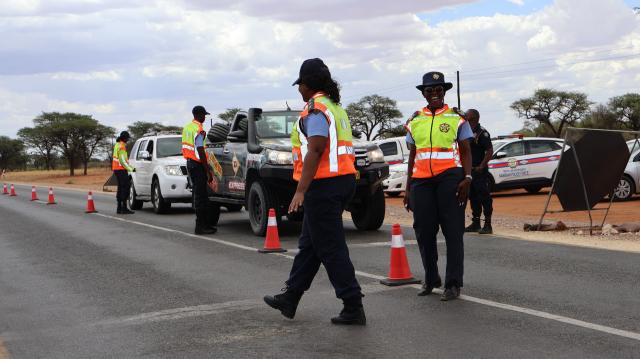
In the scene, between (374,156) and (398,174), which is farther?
(398,174)

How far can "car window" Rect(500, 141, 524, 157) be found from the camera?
78.4ft

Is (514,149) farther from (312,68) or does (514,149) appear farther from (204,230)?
(312,68)

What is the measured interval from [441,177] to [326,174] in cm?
159

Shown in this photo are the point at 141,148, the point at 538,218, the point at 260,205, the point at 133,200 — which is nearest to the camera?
the point at 260,205

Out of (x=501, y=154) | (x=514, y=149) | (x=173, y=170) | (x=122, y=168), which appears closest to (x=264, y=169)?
(x=173, y=170)

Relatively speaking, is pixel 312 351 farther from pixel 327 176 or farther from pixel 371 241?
pixel 371 241

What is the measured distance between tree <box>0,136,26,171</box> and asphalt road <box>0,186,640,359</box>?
10185cm

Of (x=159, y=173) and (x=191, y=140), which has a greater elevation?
(x=191, y=140)

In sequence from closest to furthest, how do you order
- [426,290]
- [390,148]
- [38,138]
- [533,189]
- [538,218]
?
[426,290] → [538,218] → [533,189] → [390,148] → [38,138]

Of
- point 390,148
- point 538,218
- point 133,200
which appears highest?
point 390,148

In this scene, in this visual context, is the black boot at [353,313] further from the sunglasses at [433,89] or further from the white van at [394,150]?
the white van at [394,150]

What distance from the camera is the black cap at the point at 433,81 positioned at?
7.44 m

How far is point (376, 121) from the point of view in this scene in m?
83.4

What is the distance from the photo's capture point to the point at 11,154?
109562mm
